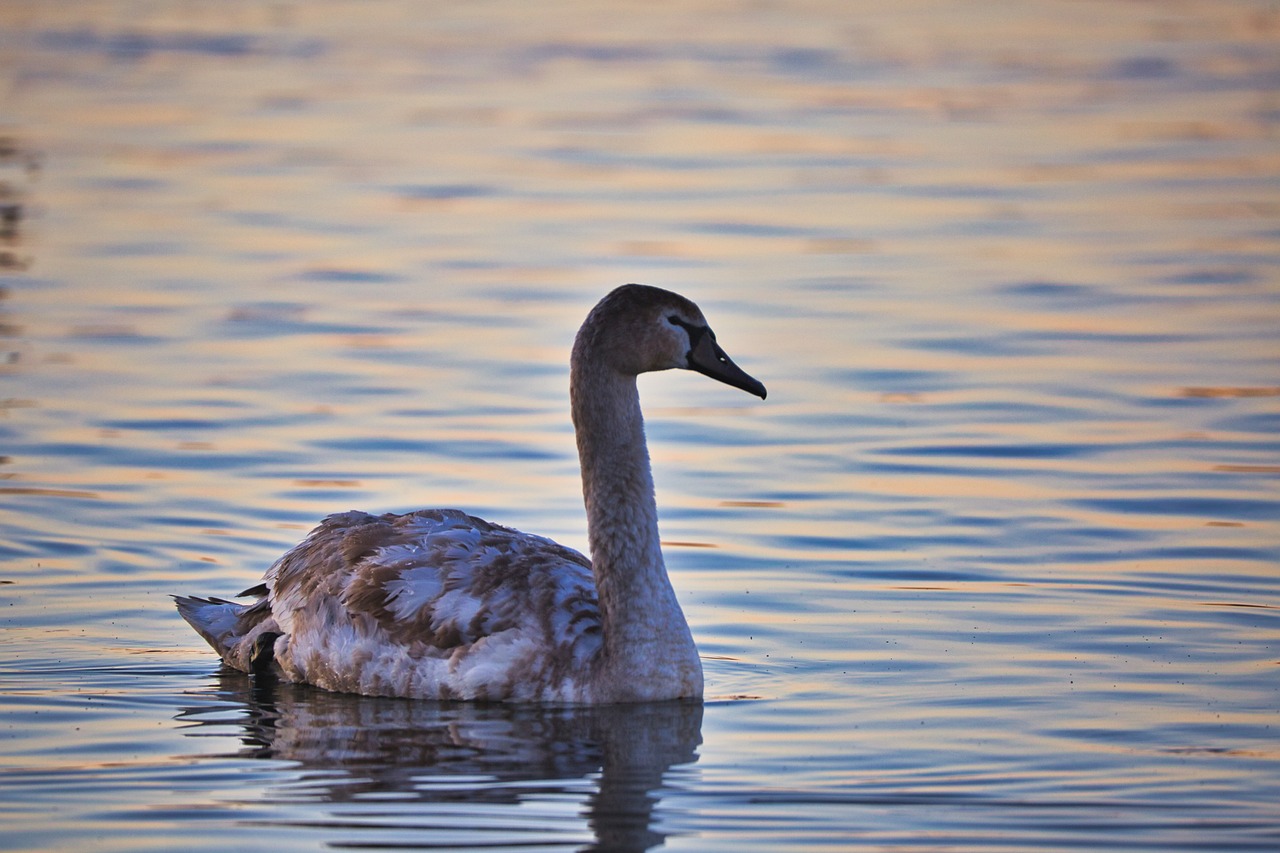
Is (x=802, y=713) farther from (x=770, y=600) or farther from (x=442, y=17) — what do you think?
(x=442, y=17)

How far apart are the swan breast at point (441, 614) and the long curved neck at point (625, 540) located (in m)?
0.23

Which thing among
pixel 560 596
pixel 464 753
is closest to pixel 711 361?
pixel 560 596

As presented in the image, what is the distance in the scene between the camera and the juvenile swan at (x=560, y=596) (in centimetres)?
Answer: 1039

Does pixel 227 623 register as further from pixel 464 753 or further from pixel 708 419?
pixel 708 419

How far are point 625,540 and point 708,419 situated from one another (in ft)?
20.1

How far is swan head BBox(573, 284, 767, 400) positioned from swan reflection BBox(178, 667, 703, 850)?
1.53m

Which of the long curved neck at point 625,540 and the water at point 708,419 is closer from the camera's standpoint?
the water at point 708,419

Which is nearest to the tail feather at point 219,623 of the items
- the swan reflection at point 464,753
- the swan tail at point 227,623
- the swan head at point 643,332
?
the swan tail at point 227,623

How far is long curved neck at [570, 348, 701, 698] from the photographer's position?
1032cm

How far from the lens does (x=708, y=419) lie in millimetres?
16594

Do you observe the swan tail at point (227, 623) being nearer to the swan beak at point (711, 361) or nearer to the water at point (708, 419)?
the water at point (708, 419)

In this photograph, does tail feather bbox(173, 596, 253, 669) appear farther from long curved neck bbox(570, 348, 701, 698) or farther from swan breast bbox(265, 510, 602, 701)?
long curved neck bbox(570, 348, 701, 698)

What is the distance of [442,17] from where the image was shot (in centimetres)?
3822

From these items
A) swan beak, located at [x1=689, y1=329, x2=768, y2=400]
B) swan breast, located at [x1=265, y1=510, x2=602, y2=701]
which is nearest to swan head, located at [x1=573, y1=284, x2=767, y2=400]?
swan beak, located at [x1=689, y1=329, x2=768, y2=400]
